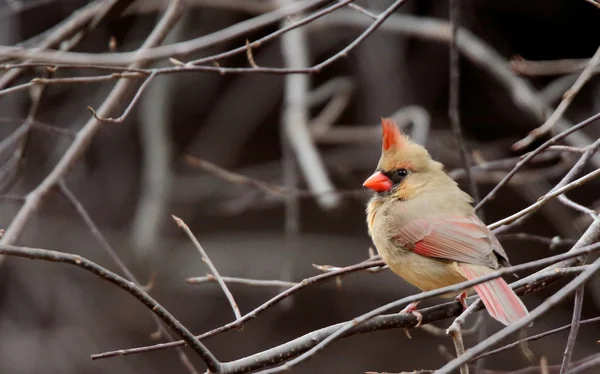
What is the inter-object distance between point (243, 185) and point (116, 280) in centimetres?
424

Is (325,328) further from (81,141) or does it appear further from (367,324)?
(81,141)

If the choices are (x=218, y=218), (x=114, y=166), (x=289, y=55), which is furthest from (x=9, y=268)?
(x=289, y=55)

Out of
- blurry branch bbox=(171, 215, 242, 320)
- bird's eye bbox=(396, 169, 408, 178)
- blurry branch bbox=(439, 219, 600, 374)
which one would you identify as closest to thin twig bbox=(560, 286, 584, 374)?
blurry branch bbox=(439, 219, 600, 374)

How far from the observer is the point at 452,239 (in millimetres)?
2947

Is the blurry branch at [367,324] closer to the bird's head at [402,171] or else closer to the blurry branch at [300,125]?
the bird's head at [402,171]

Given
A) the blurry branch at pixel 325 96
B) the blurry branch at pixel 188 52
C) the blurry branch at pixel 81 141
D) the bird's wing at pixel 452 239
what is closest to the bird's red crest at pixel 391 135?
the bird's wing at pixel 452 239

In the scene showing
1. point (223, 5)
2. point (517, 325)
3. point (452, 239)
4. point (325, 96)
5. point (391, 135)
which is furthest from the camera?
point (325, 96)

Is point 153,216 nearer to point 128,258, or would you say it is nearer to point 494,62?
point 128,258

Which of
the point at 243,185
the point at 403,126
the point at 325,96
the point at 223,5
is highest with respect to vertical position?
the point at 223,5

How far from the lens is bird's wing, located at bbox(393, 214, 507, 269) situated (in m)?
2.84

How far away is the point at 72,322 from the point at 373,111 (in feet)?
9.33

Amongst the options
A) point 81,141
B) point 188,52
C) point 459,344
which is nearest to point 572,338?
point 459,344

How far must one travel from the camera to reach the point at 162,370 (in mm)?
6418

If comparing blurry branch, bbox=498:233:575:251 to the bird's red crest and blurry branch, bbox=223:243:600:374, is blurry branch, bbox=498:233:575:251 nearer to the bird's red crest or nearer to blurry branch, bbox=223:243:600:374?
blurry branch, bbox=223:243:600:374
